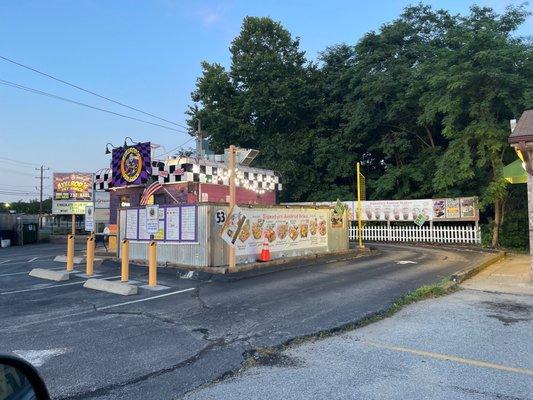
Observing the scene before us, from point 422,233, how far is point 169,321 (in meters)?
18.6

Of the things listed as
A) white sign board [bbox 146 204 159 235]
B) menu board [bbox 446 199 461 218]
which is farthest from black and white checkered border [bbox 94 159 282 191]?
menu board [bbox 446 199 461 218]

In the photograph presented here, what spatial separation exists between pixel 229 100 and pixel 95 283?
2279 cm

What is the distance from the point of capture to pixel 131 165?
16578 millimetres

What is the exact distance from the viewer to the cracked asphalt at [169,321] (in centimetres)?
437

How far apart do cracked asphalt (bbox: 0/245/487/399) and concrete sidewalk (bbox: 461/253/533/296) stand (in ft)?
3.18

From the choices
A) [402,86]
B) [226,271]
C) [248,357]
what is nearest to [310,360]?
[248,357]

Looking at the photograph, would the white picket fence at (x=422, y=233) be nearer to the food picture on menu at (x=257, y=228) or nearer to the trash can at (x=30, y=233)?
the food picture on menu at (x=257, y=228)

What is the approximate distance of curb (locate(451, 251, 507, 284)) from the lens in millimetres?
10164

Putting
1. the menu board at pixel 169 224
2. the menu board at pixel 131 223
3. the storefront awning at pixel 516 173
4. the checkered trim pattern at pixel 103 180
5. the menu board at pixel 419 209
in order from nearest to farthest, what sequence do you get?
1. the menu board at pixel 169 224
2. the storefront awning at pixel 516 173
3. the menu board at pixel 131 223
4. the checkered trim pattern at pixel 103 180
5. the menu board at pixel 419 209

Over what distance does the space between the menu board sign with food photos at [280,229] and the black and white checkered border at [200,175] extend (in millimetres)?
3723

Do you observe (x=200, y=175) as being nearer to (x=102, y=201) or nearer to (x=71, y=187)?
(x=102, y=201)

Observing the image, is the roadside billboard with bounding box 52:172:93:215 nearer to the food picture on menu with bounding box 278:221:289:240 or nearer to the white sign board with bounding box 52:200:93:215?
the white sign board with bounding box 52:200:93:215

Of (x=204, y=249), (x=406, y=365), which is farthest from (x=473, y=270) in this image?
(x=406, y=365)

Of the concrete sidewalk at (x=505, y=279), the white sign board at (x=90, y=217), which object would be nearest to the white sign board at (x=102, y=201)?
the white sign board at (x=90, y=217)
